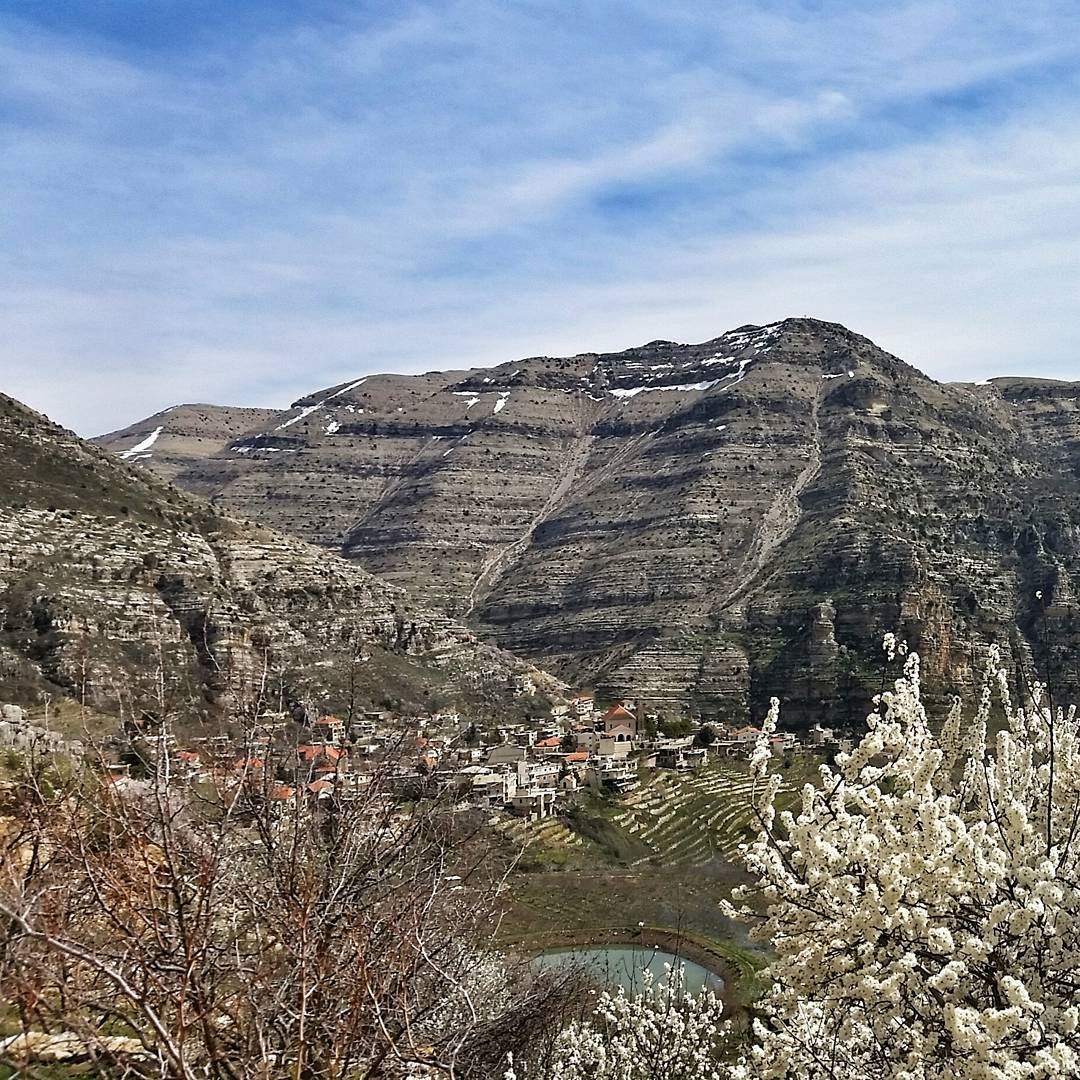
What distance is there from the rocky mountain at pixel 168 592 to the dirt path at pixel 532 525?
137ft

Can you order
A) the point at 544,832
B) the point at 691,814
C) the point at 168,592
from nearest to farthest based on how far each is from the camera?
the point at 544,832, the point at 691,814, the point at 168,592

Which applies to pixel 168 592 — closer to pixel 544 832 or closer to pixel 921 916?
pixel 544 832

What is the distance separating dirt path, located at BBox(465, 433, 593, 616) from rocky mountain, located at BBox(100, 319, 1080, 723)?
1.40 ft

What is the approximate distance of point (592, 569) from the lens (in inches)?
4055

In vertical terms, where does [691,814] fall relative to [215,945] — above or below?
below

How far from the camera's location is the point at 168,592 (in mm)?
47406

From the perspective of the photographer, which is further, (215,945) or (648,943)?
(648,943)

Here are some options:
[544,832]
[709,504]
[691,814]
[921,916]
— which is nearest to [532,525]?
[709,504]

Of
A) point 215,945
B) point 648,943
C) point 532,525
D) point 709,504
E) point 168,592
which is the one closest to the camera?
point 215,945

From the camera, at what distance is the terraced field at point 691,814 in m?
39.7

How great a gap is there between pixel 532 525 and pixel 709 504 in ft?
90.6

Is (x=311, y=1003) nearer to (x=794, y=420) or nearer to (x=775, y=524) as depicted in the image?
(x=775, y=524)

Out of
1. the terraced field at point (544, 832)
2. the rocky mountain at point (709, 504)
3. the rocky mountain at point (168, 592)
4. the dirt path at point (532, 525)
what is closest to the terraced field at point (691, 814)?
the terraced field at point (544, 832)

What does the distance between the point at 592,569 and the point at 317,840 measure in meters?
95.4
